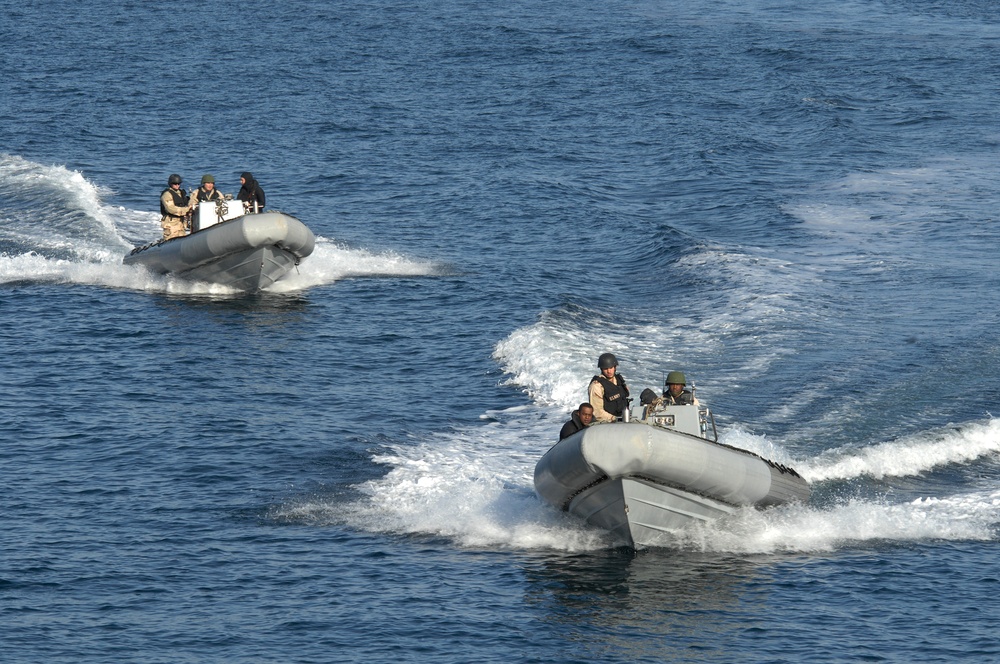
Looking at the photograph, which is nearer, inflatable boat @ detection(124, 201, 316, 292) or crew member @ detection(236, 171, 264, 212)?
inflatable boat @ detection(124, 201, 316, 292)

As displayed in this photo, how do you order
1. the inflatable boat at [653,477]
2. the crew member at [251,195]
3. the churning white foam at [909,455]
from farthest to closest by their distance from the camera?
the crew member at [251,195], the churning white foam at [909,455], the inflatable boat at [653,477]

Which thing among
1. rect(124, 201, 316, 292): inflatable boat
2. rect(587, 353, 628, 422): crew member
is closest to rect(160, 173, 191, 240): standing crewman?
rect(124, 201, 316, 292): inflatable boat

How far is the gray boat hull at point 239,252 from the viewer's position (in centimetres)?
3089

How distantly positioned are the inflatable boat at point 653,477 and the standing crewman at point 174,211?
15.8 meters

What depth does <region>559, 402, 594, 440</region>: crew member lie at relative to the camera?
60.7 feet

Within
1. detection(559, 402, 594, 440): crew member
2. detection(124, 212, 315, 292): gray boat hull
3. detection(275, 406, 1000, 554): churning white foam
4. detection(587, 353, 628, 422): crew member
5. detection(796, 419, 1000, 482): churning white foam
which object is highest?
detection(124, 212, 315, 292): gray boat hull

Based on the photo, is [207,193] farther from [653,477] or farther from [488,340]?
[653,477]

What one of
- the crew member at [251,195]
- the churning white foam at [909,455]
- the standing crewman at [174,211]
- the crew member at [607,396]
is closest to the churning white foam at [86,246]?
the standing crewman at [174,211]

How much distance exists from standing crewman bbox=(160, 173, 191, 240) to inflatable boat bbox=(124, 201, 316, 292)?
376 mm

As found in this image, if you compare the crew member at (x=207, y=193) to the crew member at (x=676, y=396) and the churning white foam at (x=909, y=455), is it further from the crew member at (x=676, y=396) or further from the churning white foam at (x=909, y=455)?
the crew member at (x=676, y=396)

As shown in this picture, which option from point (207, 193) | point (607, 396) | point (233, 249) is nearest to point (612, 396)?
point (607, 396)

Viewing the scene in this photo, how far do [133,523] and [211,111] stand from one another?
101 ft

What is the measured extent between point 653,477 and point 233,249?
1517 centimetres

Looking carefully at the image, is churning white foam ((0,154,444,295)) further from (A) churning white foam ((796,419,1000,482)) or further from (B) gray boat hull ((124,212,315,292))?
(A) churning white foam ((796,419,1000,482))
